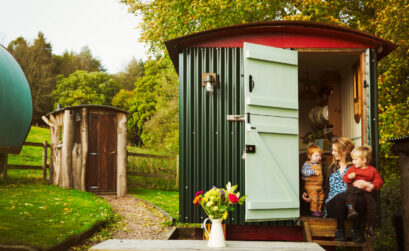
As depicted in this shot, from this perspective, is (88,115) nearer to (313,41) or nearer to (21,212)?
(21,212)

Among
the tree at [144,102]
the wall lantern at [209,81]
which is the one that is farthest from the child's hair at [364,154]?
the tree at [144,102]

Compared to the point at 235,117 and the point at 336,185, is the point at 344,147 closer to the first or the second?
Result: the point at 336,185

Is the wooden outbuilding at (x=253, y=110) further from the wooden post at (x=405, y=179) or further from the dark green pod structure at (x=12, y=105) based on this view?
the dark green pod structure at (x=12, y=105)

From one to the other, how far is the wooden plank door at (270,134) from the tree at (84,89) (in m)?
29.9

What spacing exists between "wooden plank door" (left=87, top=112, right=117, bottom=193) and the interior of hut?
590 cm

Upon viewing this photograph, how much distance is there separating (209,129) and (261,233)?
162 cm

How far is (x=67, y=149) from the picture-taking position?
38.5 ft

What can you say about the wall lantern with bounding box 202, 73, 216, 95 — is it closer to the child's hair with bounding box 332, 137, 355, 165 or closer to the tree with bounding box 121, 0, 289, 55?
the child's hair with bounding box 332, 137, 355, 165

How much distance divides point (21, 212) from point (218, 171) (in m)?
3.93

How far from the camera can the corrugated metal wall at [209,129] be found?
552 centimetres

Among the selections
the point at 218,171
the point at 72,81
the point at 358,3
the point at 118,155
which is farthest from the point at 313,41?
the point at 72,81

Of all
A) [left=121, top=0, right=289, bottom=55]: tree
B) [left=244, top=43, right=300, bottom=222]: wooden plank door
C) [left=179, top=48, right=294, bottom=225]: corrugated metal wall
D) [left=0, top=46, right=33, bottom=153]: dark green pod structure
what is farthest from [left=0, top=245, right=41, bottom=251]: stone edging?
[left=121, top=0, right=289, bottom=55]: tree

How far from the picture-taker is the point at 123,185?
37.8 feet

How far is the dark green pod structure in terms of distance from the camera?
393cm
